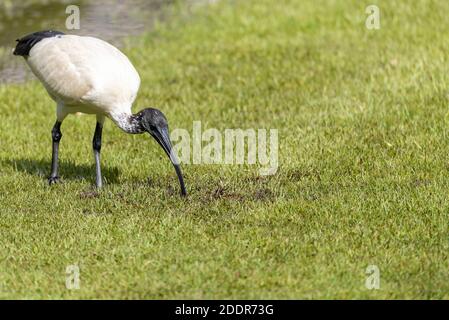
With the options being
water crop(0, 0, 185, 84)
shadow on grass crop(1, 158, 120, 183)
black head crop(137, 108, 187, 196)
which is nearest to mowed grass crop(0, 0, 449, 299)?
shadow on grass crop(1, 158, 120, 183)

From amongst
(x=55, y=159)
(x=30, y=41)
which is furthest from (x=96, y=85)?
(x=30, y=41)

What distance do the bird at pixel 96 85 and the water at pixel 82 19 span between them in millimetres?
4273

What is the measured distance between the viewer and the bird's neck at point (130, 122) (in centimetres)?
768

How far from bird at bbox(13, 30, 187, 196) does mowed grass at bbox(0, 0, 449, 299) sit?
0.50m

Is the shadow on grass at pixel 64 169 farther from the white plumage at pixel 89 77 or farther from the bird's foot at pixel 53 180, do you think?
the white plumage at pixel 89 77

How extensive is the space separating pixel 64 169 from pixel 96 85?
4.39 feet

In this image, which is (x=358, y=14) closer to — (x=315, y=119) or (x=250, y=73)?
(x=250, y=73)

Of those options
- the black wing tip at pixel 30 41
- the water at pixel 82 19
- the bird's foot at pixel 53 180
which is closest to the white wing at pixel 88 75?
the black wing tip at pixel 30 41

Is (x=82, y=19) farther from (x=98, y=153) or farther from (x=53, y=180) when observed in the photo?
(x=53, y=180)

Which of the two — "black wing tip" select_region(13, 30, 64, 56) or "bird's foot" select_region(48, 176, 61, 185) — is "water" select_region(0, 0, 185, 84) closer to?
"black wing tip" select_region(13, 30, 64, 56)

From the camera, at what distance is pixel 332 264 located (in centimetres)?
617

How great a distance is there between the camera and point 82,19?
47.5 ft

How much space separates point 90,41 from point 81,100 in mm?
597

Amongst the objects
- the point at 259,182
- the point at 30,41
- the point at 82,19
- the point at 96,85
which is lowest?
the point at 259,182
